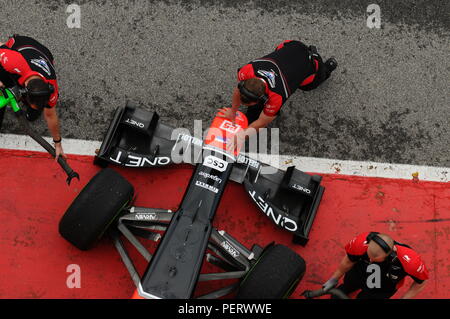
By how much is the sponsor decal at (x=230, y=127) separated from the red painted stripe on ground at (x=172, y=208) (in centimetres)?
94

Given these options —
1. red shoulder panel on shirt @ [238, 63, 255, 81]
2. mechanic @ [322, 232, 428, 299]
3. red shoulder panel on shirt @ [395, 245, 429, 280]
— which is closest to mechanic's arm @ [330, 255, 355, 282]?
mechanic @ [322, 232, 428, 299]

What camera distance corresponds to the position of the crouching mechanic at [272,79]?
4559 millimetres

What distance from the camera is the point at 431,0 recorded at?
19.9ft

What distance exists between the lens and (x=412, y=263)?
3.92 metres

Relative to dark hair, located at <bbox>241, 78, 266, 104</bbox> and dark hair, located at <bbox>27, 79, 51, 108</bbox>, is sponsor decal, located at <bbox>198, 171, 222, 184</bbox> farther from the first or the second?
dark hair, located at <bbox>27, 79, 51, 108</bbox>

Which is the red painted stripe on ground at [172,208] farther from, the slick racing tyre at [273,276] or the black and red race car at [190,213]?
the slick racing tyre at [273,276]

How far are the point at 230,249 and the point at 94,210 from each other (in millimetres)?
1322

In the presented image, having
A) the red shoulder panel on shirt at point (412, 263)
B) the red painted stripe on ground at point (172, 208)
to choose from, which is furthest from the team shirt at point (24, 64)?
the red shoulder panel on shirt at point (412, 263)

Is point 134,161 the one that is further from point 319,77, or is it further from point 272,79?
point 319,77

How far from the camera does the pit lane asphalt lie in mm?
5500

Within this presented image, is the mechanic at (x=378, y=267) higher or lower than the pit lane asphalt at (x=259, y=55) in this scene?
lower

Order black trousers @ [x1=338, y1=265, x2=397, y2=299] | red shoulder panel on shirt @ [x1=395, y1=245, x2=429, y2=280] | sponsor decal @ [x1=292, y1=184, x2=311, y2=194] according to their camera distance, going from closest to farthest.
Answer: red shoulder panel on shirt @ [x1=395, y1=245, x2=429, y2=280] < black trousers @ [x1=338, y1=265, x2=397, y2=299] < sponsor decal @ [x1=292, y1=184, x2=311, y2=194]

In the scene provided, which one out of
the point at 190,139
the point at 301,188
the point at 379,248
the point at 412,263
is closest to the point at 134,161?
the point at 190,139

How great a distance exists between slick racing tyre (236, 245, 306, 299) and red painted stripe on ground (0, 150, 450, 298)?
2.17 feet
